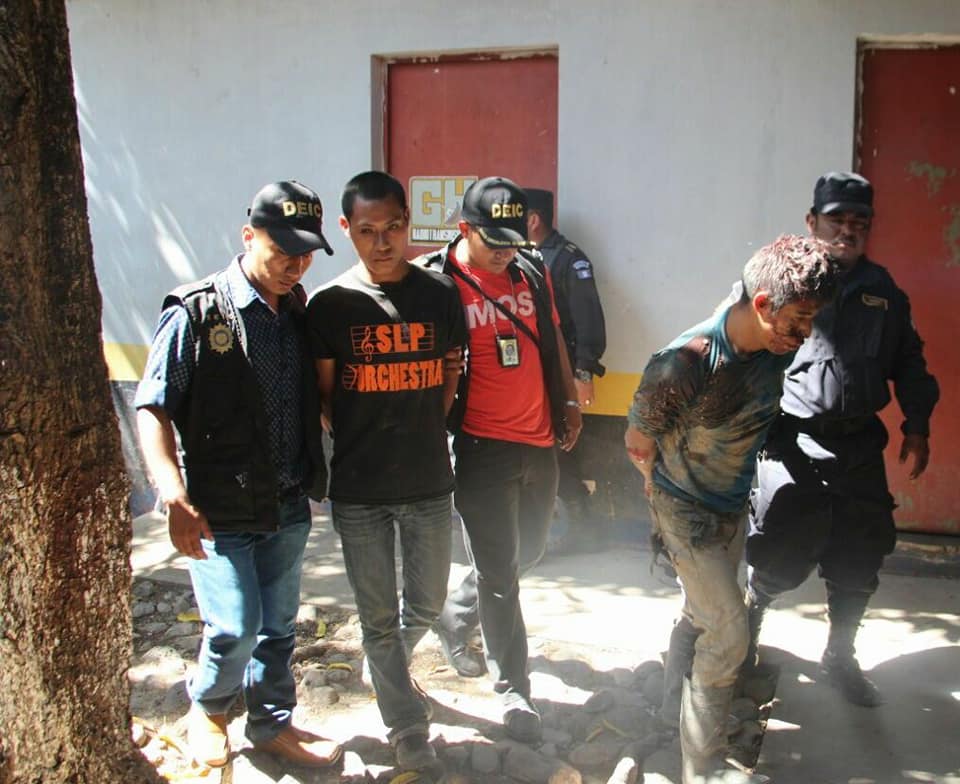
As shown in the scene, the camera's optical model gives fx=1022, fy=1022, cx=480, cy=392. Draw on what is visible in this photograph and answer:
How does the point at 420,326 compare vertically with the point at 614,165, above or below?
below

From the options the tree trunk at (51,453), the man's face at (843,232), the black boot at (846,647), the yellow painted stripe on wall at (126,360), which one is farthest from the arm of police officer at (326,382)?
the yellow painted stripe on wall at (126,360)

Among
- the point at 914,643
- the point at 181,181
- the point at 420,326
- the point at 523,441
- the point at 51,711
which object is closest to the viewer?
the point at 51,711

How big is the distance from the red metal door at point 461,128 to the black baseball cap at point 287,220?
121 inches

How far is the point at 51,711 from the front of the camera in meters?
2.52

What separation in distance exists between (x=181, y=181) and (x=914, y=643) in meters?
5.26

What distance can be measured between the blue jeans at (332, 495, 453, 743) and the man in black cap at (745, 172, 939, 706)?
1338mm

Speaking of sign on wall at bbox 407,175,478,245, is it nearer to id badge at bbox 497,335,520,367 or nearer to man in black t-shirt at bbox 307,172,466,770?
id badge at bbox 497,335,520,367

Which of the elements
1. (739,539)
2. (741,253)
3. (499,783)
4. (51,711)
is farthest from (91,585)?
(741,253)

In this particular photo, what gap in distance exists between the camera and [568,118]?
5852mm

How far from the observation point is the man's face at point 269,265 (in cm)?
323

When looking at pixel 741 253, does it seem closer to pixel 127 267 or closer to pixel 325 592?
pixel 325 592

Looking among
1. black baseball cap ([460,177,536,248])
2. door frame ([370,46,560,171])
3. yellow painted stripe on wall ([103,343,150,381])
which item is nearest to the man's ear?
black baseball cap ([460,177,536,248])

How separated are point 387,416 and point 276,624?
0.81 m

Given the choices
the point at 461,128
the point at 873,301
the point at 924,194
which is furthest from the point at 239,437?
the point at 924,194
